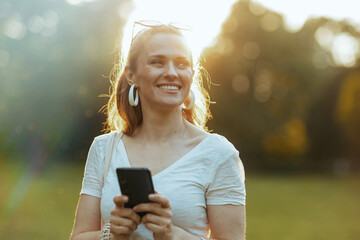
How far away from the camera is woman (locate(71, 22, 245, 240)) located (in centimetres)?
298

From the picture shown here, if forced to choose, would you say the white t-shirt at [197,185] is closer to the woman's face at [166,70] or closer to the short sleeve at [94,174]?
the short sleeve at [94,174]

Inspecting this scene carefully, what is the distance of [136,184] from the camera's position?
2646 millimetres

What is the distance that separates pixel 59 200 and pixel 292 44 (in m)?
27.4

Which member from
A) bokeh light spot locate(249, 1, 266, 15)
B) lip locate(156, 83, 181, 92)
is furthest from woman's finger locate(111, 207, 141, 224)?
bokeh light spot locate(249, 1, 266, 15)

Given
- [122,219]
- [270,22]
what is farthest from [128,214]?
[270,22]

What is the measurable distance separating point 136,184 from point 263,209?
63.2 feet

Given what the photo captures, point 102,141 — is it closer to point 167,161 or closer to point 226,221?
point 167,161

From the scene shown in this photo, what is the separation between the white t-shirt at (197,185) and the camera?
298 centimetres

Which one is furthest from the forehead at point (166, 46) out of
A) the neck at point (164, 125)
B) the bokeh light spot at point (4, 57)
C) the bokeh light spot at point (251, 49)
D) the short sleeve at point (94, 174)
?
the bokeh light spot at point (251, 49)

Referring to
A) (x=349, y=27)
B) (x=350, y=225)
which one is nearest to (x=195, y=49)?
(x=350, y=225)

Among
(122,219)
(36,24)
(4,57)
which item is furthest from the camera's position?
(36,24)

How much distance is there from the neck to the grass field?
10574 millimetres

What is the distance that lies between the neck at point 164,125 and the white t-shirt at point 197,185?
221 mm

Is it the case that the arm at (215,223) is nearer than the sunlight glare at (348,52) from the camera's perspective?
Yes
